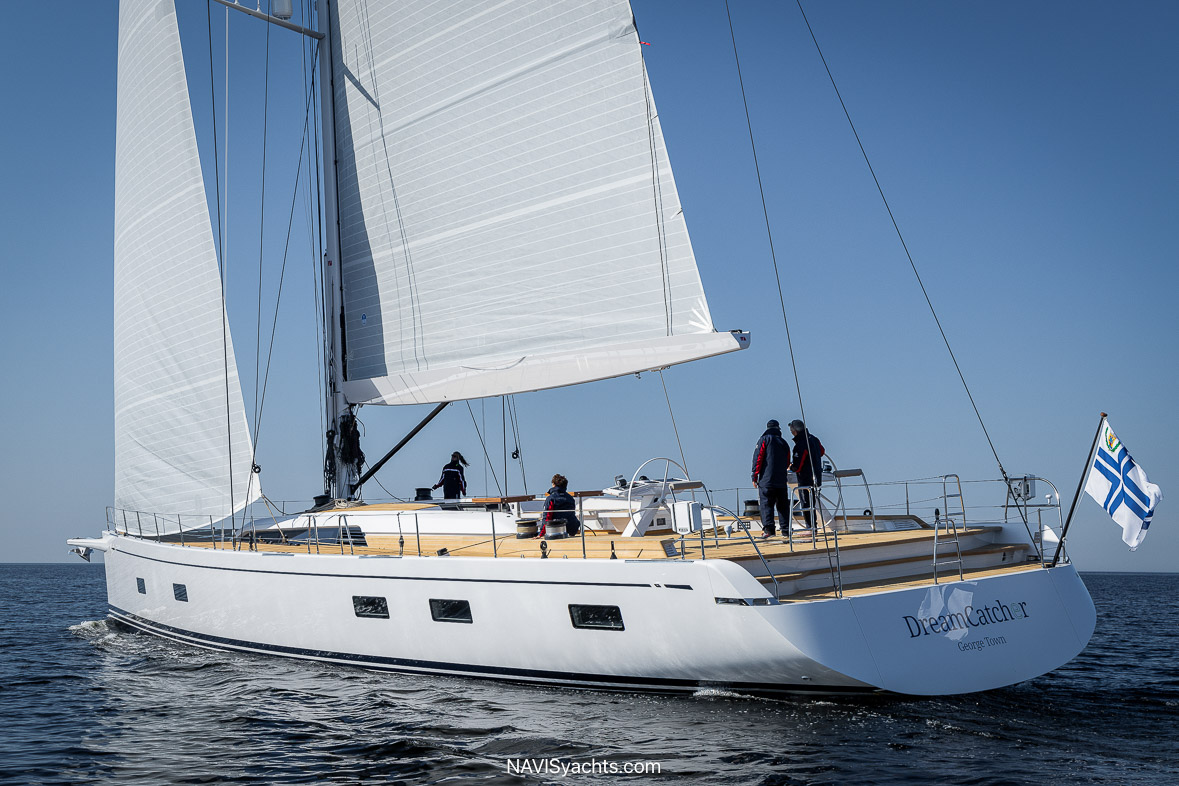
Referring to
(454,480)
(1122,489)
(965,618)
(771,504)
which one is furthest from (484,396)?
(1122,489)

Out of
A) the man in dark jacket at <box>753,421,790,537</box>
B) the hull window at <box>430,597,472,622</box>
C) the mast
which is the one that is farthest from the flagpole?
the mast

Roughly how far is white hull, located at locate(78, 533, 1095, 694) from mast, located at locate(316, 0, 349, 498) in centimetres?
311

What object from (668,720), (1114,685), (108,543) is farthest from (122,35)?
(1114,685)

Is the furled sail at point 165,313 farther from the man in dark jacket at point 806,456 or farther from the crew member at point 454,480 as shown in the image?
the man in dark jacket at point 806,456

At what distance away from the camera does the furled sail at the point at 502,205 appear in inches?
392

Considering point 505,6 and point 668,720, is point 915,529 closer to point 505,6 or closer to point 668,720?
point 668,720

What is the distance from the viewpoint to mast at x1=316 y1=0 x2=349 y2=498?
12.9 meters

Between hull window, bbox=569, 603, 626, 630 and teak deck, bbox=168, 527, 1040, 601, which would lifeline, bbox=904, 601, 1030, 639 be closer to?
teak deck, bbox=168, 527, 1040, 601

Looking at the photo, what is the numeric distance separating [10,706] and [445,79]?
854 centimetres

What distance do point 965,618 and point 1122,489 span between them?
216 centimetres

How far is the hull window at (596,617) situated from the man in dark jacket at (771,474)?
2301mm

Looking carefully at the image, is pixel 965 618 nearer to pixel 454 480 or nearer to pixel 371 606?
pixel 371 606

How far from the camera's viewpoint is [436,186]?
1183cm

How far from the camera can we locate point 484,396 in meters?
11.4
